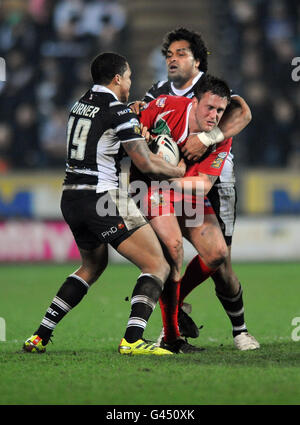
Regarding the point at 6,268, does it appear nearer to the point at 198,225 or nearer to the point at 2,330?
the point at 2,330

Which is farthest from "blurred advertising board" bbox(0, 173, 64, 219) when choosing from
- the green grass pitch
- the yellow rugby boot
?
the yellow rugby boot

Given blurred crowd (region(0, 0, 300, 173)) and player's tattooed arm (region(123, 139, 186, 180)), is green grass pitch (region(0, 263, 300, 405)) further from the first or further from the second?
blurred crowd (region(0, 0, 300, 173))

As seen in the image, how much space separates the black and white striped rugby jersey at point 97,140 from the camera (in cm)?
593

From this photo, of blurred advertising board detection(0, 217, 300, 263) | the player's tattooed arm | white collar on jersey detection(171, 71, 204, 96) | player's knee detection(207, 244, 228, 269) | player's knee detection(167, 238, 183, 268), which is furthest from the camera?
blurred advertising board detection(0, 217, 300, 263)

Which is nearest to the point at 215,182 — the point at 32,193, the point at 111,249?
the point at 111,249

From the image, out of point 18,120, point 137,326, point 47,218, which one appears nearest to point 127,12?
point 18,120

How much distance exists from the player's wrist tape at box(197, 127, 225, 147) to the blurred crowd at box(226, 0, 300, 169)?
9765 mm

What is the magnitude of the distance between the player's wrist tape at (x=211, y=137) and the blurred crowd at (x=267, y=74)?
9765mm

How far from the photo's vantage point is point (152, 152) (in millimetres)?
6340

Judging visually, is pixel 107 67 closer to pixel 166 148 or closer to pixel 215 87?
pixel 166 148

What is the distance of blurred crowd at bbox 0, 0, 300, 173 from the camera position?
51.2ft

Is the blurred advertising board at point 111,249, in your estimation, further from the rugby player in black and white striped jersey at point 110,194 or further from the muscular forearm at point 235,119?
the rugby player in black and white striped jersey at point 110,194

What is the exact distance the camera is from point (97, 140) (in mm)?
5965

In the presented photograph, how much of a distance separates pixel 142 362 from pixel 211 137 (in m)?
1.76
